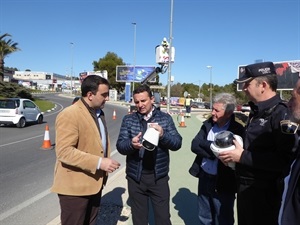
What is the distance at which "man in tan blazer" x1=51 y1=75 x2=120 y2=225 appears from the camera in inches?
108

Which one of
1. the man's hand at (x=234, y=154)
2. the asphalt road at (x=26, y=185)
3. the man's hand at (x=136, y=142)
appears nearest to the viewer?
the man's hand at (x=234, y=154)

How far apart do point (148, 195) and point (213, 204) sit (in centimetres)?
77

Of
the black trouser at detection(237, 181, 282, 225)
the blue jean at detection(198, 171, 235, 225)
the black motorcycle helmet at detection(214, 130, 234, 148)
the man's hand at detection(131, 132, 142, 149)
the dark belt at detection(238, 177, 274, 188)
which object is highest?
the black motorcycle helmet at detection(214, 130, 234, 148)

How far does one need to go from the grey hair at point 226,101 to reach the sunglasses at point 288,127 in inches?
49.9

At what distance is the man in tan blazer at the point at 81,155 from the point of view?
274cm

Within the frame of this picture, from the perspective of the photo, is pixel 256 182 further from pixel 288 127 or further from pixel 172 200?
pixel 172 200

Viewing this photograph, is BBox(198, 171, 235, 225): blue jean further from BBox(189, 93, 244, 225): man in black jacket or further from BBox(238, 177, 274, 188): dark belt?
BBox(238, 177, 274, 188): dark belt

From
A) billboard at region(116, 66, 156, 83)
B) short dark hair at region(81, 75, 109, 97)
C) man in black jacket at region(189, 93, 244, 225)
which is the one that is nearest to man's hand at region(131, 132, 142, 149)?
short dark hair at region(81, 75, 109, 97)

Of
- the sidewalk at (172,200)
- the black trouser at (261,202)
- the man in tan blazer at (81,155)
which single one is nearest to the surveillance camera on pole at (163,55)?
the sidewalk at (172,200)

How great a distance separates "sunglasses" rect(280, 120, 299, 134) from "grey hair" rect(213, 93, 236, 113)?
1267 mm

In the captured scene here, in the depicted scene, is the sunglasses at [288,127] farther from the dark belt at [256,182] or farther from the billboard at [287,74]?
the billboard at [287,74]

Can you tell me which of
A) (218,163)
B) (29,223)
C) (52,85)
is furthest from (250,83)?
(52,85)

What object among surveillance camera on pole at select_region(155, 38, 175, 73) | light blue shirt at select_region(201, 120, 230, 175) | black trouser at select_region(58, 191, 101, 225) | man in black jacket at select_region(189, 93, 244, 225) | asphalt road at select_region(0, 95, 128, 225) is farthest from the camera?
surveillance camera on pole at select_region(155, 38, 175, 73)

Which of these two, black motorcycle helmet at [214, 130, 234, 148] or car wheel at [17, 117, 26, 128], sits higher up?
black motorcycle helmet at [214, 130, 234, 148]
